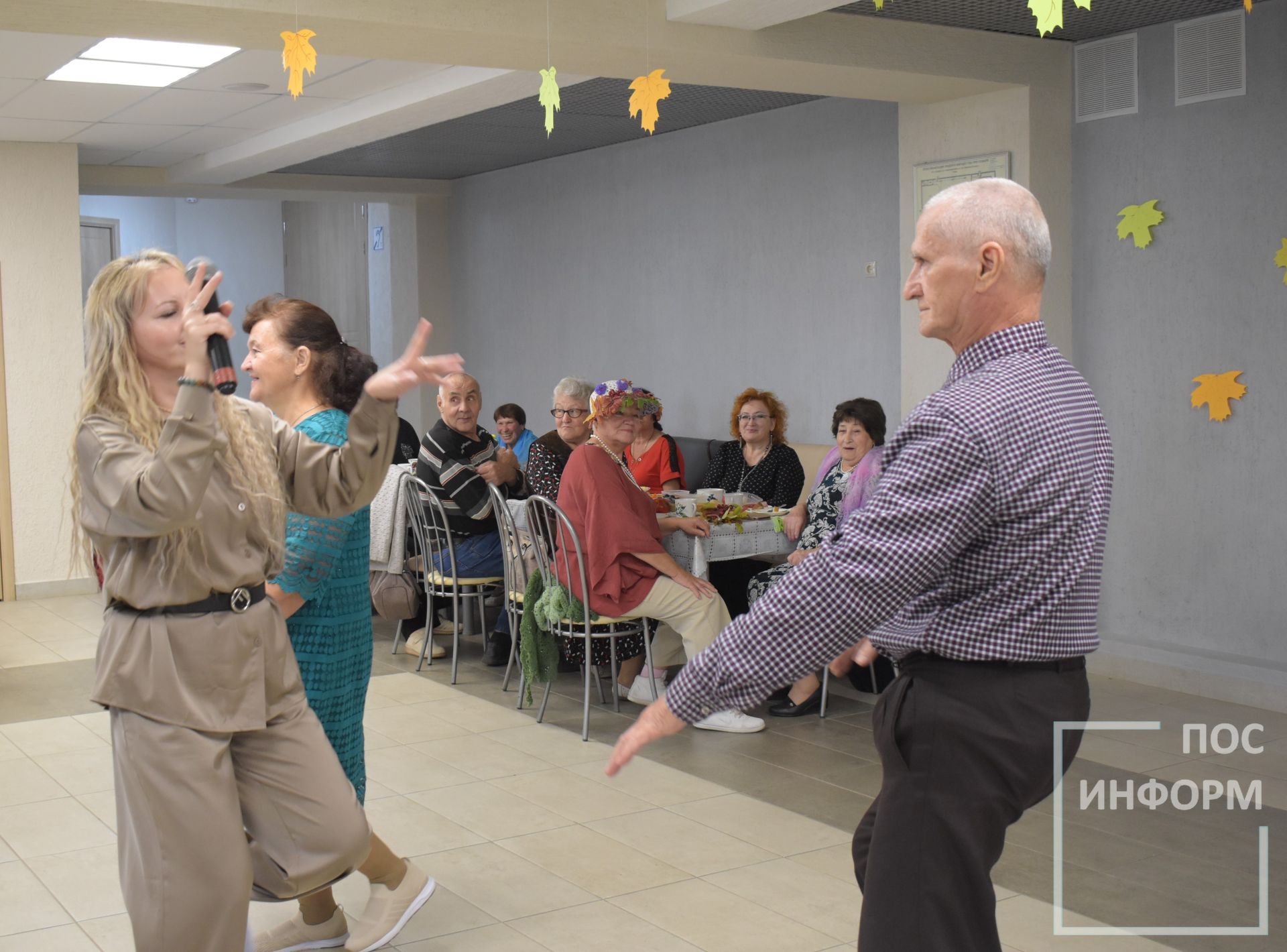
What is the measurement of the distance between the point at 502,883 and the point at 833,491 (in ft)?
7.97

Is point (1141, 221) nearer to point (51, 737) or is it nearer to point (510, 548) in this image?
point (510, 548)

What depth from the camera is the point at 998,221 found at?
1.80 meters

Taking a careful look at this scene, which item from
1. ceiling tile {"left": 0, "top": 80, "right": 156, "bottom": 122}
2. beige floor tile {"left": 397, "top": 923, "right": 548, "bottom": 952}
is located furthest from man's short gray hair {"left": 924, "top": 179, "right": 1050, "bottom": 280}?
ceiling tile {"left": 0, "top": 80, "right": 156, "bottom": 122}

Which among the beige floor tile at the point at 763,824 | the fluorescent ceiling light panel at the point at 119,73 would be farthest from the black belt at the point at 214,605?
the fluorescent ceiling light panel at the point at 119,73

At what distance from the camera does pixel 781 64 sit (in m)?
5.34

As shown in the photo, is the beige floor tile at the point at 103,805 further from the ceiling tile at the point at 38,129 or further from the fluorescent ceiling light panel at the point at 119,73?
the ceiling tile at the point at 38,129

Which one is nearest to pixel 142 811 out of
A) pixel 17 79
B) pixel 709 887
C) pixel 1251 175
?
pixel 709 887

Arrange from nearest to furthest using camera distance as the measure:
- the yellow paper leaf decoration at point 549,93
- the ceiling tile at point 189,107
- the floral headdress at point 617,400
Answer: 1. the yellow paper leaf decoration at point 549,93
2. the floral headdress at point 617,400
3. the ceiling tile at point 189,107

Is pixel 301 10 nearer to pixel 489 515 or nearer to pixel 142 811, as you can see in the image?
pixel 489 515

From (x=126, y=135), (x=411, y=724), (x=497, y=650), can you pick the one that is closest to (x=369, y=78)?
(x=126, y=135)

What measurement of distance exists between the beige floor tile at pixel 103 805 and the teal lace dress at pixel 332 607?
149 cm

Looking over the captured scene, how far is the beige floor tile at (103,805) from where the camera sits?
4.05 meters

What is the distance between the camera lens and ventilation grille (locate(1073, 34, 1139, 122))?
5.82 m

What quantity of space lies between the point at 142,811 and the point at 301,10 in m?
3.10
